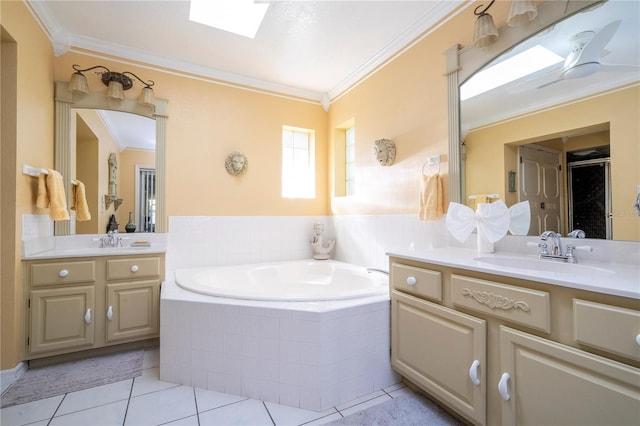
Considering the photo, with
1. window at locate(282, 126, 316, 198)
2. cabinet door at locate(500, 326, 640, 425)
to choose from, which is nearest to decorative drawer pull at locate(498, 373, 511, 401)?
cabinet door at locate(500, 326, 640, 425)

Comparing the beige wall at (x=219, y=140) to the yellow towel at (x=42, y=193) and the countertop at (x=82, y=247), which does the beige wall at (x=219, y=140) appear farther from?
the yellow towel at (x=42, y=193)

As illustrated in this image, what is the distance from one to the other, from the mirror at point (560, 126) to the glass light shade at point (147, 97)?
2.62 meters

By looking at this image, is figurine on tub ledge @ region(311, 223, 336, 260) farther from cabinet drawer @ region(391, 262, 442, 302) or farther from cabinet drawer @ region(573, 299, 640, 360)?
cabinet drawer @ region(573, 299, 640, 360)

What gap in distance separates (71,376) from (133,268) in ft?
2.58

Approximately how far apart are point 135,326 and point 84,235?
95 cm

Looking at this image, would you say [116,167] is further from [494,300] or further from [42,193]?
[494,300]

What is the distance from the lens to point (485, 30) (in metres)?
1.75

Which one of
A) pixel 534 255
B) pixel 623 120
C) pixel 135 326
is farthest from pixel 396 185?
pixel 135 326

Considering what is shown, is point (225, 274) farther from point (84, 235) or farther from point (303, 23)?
point (303, 23)

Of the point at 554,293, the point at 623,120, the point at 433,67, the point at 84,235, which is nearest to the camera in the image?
the point at 554,293

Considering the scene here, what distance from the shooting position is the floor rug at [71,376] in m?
1.78

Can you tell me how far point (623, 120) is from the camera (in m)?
1.34

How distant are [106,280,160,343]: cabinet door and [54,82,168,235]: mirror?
643mm

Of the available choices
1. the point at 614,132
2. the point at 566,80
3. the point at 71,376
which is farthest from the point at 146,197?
the point at 614,132
